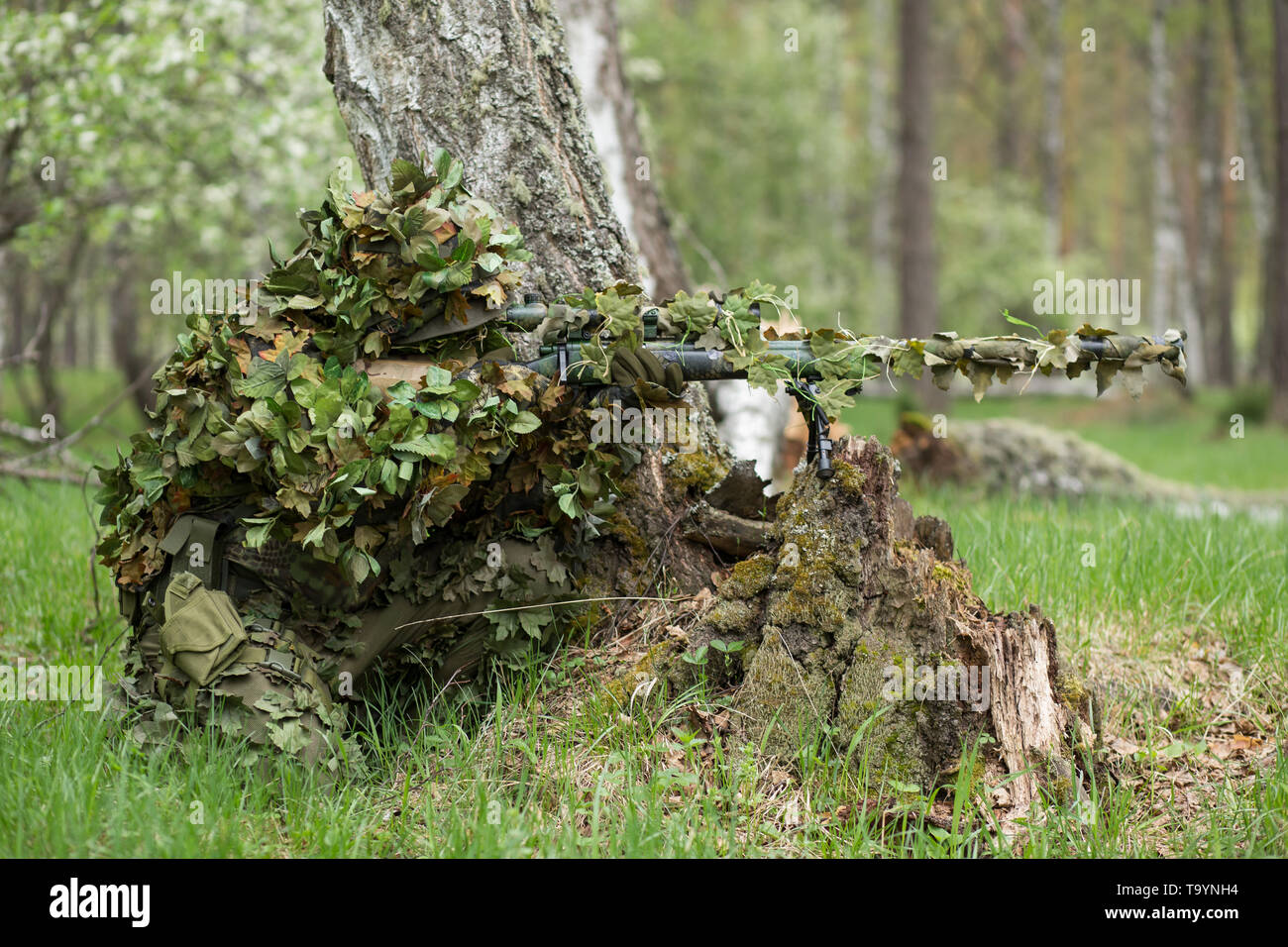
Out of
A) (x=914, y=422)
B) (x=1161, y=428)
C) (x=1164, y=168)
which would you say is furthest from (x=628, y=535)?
(x=1164, y=168)

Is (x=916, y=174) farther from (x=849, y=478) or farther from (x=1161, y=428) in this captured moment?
(x=849, y=478)

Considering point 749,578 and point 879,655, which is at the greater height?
point 749,578

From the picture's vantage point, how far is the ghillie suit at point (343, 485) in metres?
2.80

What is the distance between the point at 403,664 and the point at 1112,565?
3135mm

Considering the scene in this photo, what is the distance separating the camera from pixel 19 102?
6.52 meters

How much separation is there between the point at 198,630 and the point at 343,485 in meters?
0.61

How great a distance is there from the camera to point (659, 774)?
2756 millimetres

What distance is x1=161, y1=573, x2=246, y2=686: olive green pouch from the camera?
9.13ft

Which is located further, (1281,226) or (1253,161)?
(1253,161)

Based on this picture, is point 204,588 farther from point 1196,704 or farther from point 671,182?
point 671,182

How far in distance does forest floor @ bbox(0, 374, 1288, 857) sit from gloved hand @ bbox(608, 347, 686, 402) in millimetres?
787

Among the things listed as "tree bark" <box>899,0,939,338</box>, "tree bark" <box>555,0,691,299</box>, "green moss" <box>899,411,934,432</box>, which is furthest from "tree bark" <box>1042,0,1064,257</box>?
"tree bark" <box>555,0,691,299</box>

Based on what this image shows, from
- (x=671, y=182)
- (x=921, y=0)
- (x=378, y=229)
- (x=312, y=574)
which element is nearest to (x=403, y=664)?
(x=312, y=574)

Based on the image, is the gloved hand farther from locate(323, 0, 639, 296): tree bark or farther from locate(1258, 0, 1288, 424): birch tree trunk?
locate(1258, 0, 1288, 424): birch tree trunk
